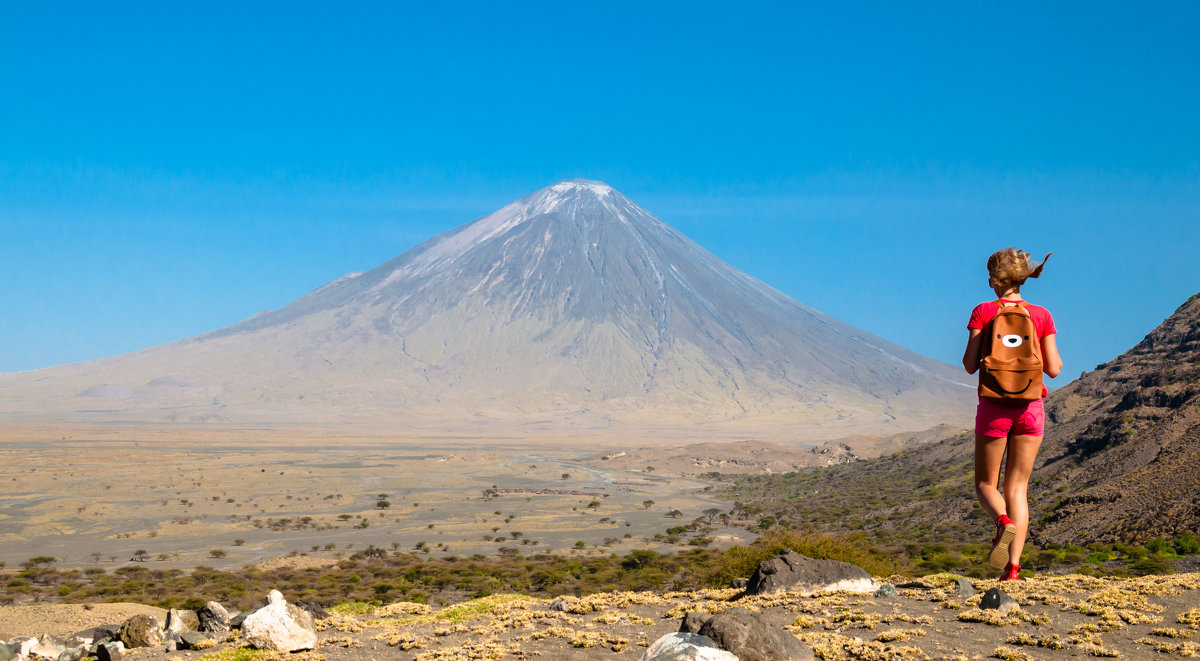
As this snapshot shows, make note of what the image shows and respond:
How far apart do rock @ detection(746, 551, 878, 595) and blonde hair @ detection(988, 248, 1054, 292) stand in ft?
24.9

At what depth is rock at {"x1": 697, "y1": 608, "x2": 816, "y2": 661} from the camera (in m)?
7.88

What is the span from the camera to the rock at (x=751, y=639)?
7879mm

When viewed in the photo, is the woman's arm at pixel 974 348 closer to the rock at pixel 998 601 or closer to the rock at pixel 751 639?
the rock at pixel 751 639

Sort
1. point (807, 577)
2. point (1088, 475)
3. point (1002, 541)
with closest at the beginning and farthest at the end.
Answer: point (1002, 541), point (807, 577), point (1088, 475)

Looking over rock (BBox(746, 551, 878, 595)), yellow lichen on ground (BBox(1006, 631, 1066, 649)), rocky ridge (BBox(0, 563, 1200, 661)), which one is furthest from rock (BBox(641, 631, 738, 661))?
rock (BBox(746, 551, 878, 595))

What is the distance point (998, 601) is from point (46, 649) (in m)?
12.9

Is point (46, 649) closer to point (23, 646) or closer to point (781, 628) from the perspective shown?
point (23, 646)

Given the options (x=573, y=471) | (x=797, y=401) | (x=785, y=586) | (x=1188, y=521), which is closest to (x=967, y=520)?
(x=1188, y=521)

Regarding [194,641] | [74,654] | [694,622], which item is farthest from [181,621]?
[694,622]

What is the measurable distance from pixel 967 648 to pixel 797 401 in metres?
175

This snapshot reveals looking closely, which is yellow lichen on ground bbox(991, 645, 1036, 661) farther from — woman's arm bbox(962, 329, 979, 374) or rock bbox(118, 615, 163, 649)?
rock bbox(118, 615, 163, 649)

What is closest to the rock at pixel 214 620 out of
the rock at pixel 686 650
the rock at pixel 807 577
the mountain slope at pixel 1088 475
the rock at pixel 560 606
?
the rock at pixel 560 606

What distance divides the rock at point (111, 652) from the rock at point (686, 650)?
23.5 feet

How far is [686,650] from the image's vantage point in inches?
295
